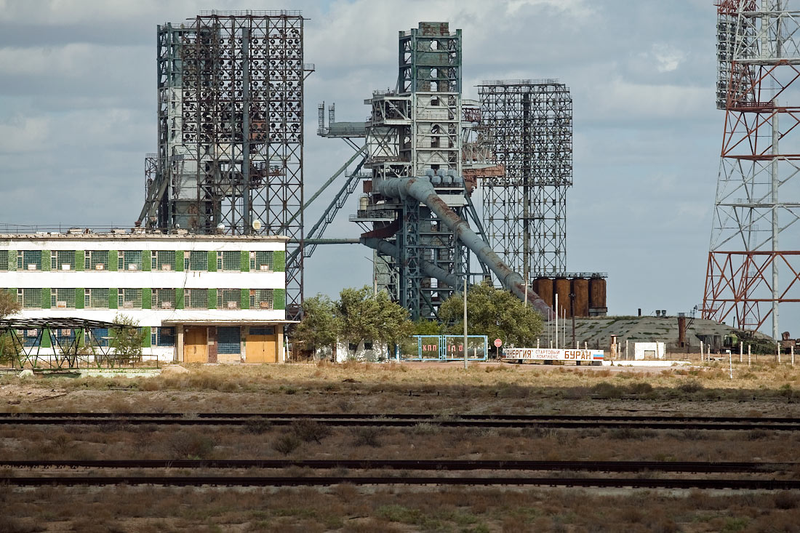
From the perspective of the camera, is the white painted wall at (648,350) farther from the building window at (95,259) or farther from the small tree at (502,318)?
the building window at (95,259)

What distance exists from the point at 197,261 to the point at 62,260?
8.84 m

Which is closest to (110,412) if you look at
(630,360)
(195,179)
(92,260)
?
(92,260)

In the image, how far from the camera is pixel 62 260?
83.1 m

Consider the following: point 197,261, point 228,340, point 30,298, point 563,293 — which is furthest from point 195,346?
point 563,293

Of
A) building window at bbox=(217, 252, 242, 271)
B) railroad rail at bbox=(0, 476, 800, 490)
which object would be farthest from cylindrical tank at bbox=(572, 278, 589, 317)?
railroad rail at bbox=(0, 476, 800, 490)

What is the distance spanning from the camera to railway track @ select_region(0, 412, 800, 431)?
1367 inches

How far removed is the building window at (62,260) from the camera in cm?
8306

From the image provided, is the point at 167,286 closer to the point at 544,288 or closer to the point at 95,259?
the point at 95,259

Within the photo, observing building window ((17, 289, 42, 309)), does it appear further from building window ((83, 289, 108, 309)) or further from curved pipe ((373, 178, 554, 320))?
curved pipe ((373, 178, 554, 320))

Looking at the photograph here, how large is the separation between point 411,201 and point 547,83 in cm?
3736

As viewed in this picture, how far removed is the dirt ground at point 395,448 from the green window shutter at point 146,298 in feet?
85.2

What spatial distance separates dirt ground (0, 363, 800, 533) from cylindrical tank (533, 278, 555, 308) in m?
72.3

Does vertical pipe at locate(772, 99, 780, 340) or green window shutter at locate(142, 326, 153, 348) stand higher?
vertical pipe at locate(772, 99, 780, 340)

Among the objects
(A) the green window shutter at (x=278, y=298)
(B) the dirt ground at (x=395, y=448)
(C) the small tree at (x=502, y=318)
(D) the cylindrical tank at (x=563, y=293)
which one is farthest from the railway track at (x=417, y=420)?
(D) the cylindrical tank at (x=563, y=293)
